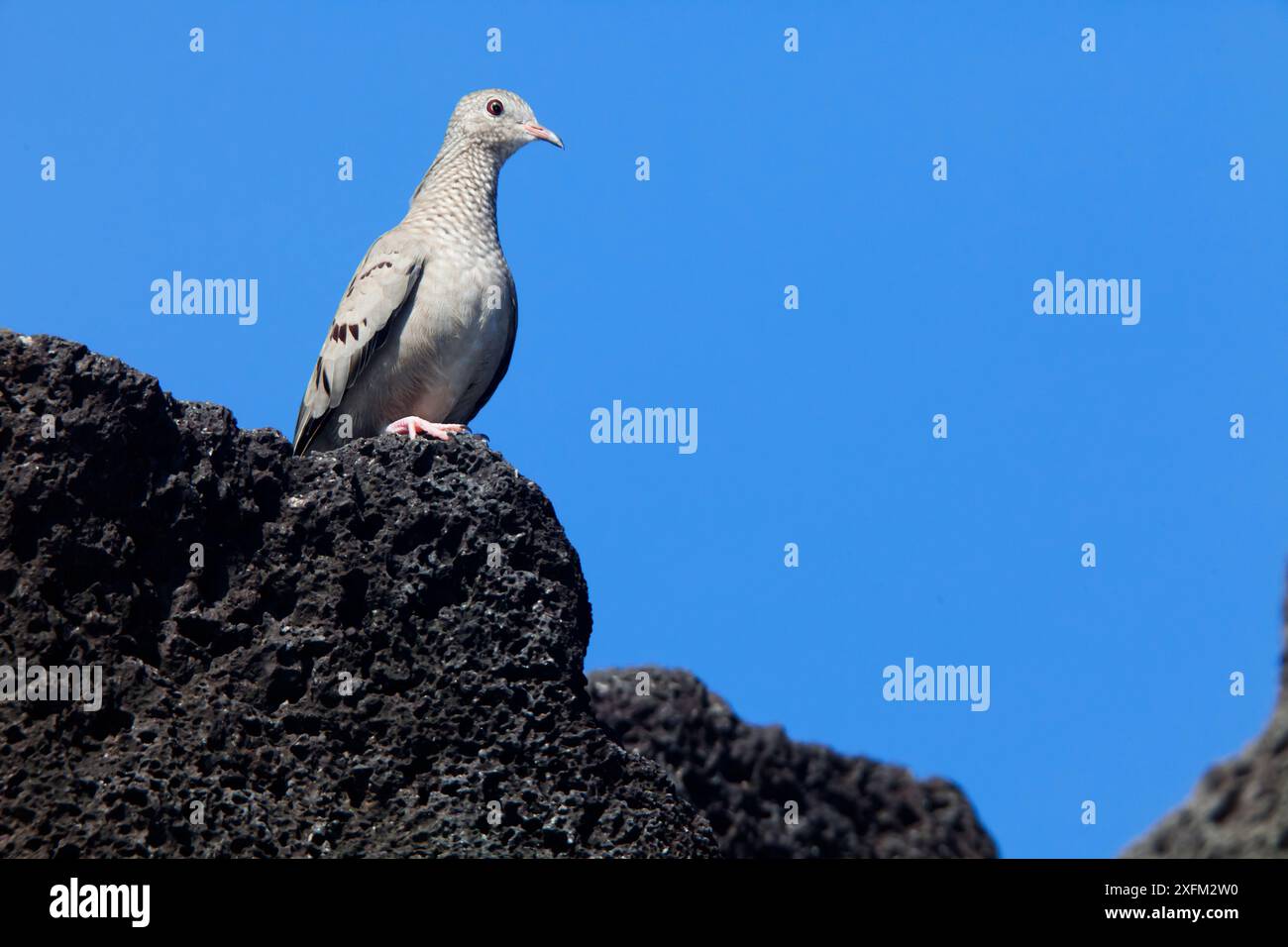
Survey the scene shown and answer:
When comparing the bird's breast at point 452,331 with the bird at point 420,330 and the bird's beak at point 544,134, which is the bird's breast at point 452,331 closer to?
the bird at point 420,330

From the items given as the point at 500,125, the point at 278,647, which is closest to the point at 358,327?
the point at 500,125

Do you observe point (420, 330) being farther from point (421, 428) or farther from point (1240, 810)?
point (1240, 810)

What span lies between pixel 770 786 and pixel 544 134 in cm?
555

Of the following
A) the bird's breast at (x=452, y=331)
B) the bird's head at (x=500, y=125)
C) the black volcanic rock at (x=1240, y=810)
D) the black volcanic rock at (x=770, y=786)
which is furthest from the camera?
the black volcanic rock at (x=770, y=786)

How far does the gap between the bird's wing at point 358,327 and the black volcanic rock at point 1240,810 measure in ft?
22.0

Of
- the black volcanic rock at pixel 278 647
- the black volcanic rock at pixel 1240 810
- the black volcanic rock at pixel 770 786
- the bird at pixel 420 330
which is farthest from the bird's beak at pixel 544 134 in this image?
the black volcanic rock at pixel 1240 810

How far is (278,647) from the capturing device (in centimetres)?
748

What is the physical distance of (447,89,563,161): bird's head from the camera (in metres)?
11.3

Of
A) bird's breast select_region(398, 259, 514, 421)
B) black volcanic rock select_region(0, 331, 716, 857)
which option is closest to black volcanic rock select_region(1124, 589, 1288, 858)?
black volcanic rock select_region(0, 331, 716, 857)

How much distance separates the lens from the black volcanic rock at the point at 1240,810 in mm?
4113

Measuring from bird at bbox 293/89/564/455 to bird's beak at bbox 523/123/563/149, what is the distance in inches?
29.6
